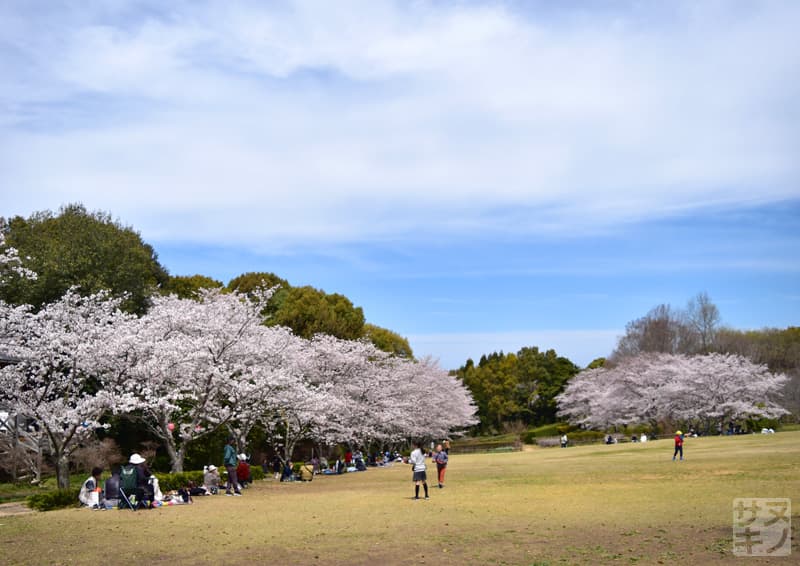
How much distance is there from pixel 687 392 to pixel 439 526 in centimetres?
5601

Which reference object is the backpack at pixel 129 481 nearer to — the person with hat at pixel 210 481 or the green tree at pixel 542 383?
the person with hat at pixel 210 481

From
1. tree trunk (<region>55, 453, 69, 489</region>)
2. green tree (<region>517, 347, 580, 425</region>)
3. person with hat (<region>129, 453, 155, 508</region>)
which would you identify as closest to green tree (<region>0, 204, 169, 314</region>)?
tree trunk (<region>55, 453, 69, 489</region>)

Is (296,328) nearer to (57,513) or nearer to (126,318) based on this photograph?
(126,318)

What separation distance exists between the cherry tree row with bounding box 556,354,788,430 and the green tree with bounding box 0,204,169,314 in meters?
46.1

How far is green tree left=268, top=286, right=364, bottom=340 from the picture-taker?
53094 mm

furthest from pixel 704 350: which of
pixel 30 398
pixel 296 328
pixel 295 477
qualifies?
pixel 30 398

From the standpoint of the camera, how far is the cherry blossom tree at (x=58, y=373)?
21922 millimetres

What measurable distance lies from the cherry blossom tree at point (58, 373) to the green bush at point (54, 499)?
1883 millimetres

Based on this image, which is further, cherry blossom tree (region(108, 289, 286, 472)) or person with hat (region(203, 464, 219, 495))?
cherry blossom tree (region(108, 289, 286, 472))

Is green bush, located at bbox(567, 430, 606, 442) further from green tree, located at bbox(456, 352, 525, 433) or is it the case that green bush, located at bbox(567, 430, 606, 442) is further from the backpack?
→ the backpack

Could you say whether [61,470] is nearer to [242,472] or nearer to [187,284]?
[242,472]

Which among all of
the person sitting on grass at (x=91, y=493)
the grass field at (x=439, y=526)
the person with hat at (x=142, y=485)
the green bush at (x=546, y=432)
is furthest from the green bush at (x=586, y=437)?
the person sitting on grass at (x=91, y=493)

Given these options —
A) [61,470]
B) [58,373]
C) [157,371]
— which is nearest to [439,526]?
[61,470]

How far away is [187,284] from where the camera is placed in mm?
61750
